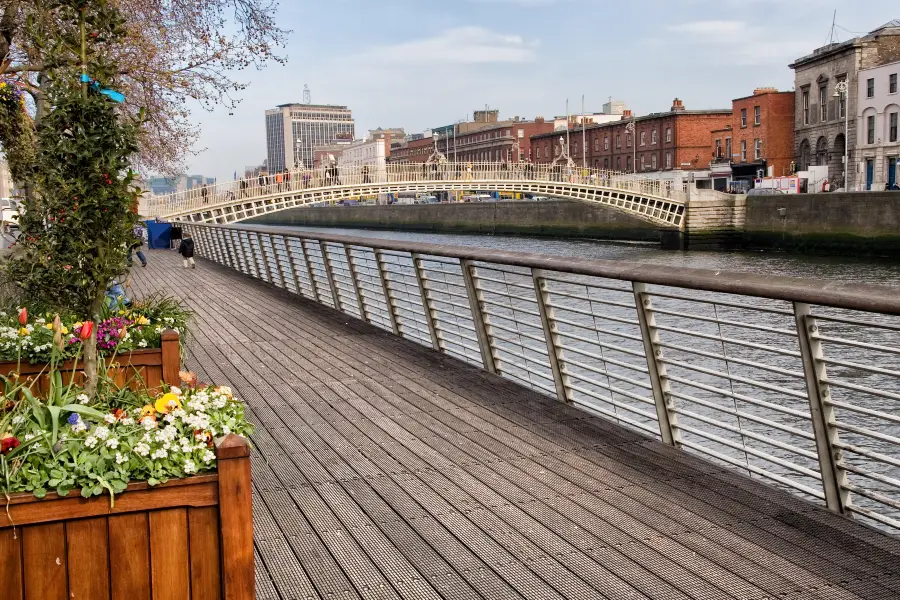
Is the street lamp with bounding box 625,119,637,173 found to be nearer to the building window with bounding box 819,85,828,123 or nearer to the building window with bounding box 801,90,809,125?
the building window with bounding box 801,90,809,125

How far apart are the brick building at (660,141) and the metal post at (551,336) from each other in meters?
74.5

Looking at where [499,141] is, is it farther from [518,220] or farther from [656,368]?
[656,368]

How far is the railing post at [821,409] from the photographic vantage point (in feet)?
13.7

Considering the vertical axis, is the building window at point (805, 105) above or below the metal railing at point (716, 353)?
above

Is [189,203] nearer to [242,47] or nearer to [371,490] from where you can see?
[242,47]

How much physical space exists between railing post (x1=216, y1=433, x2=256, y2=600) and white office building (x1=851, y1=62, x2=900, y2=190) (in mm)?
53671

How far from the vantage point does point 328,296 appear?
14570 mm

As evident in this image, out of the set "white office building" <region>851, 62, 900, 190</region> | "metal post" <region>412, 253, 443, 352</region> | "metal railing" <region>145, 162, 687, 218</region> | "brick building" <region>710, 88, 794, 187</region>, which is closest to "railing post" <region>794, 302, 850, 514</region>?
"metal post" <region>412, 253, 443, 352</region>

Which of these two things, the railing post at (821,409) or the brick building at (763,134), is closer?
the railing post at (821,409)

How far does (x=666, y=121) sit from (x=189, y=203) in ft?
150

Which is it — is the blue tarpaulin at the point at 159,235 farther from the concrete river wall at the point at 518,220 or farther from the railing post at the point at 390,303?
the concrete river wall at the point at 518,220

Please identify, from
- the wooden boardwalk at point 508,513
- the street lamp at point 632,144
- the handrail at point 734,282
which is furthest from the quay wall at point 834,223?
the street lamp at point 632,144

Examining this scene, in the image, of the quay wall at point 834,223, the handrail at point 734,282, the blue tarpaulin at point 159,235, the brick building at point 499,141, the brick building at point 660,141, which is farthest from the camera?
the brick building at point 499,141

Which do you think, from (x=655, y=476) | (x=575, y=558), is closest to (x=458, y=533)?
(x=575, y=558)
